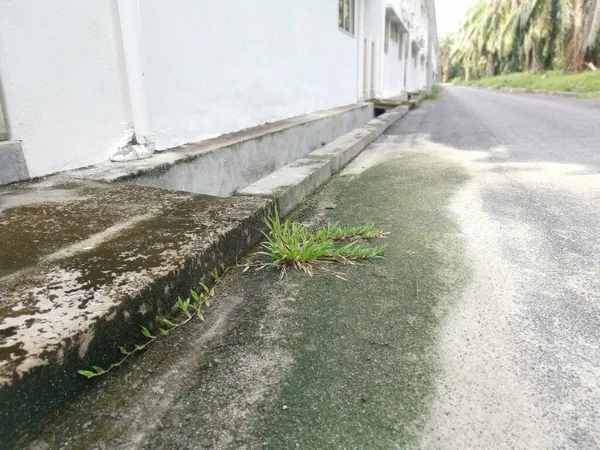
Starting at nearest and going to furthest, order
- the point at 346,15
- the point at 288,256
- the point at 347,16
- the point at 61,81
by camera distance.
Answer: the point at 288,256, the point at 61,81, the point at 346,15, the point at 347,16

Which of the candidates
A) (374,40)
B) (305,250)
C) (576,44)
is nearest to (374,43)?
(374,40)

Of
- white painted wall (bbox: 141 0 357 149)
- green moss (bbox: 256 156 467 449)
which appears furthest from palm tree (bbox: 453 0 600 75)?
green moss (bbox: 256 156 467 449)

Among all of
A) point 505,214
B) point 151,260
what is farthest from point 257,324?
point 505,214

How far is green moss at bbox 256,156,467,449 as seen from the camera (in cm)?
127

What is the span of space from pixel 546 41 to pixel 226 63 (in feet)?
107

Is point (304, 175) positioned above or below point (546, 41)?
below

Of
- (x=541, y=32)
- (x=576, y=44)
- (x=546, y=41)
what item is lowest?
(x=576, y=44)

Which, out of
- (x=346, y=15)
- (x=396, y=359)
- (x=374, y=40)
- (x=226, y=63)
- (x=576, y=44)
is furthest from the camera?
(x=576, y=44)

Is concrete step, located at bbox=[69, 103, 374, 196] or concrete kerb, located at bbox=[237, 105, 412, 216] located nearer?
concrete step, located at bbox=[69, 103, 374, 196]

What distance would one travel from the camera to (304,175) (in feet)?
12.7

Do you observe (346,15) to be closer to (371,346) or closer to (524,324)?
(524,324)

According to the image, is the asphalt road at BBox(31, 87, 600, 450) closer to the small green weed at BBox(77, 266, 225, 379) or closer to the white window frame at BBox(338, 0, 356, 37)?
the small green weed at BBox(77, 266, 225, 379)

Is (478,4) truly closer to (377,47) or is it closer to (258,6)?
(377,47)

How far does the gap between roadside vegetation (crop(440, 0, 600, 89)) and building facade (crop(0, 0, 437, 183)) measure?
16.7 metres
